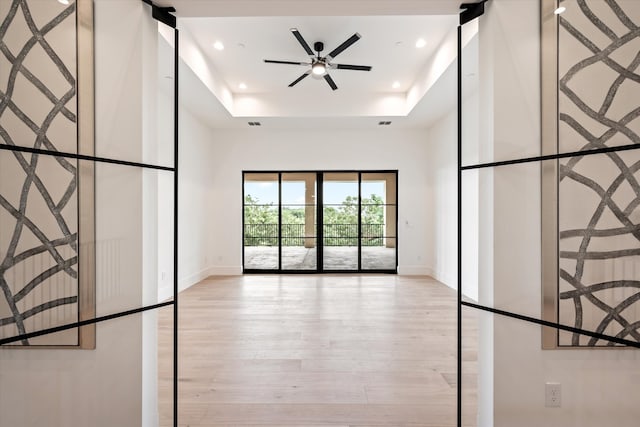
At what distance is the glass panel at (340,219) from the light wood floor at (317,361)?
73.7 inches

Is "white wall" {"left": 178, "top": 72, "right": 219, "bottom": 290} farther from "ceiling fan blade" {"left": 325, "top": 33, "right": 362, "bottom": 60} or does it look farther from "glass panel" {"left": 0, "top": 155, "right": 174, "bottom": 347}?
"glass panel" {"left": 0, "top": 155, "right": 174, "bottom": 347}

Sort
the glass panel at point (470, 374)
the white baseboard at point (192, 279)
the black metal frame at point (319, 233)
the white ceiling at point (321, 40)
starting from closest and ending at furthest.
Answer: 1. the glass panel at point (470, 374)
2. the white ceiling at point (321, 40)
3. the white baseboard at point (192, 279)
4. the black metal frame at point (319, 233)

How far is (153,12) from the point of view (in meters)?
1.66

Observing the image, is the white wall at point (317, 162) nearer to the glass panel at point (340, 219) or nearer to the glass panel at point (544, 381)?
the glass panel at point (340, 219)

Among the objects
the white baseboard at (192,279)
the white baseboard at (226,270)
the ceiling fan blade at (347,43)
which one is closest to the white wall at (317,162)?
the white baseboard at (226,270)

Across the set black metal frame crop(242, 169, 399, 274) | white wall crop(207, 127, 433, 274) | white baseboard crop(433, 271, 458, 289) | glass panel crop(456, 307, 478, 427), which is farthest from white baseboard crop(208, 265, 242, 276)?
glass panel crop(456, 307, 478, 427)

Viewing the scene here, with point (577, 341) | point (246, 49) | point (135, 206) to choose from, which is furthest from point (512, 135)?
point (246, 49)

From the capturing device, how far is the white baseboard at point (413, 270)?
250 inches

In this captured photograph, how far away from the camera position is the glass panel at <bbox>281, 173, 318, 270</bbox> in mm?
6539

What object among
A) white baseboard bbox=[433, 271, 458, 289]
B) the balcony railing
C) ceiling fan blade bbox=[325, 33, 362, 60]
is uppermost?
ceiling fan blade bbox=[325, 33, 362, 60]

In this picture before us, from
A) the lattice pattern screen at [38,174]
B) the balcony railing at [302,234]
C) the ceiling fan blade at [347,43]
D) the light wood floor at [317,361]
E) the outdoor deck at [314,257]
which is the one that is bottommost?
the light wood floor at [317,361]

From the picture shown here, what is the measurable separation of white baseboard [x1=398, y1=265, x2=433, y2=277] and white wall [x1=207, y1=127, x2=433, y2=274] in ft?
0.15

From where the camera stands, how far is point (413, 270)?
636cm

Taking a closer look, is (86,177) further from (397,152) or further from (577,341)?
(397,152)
